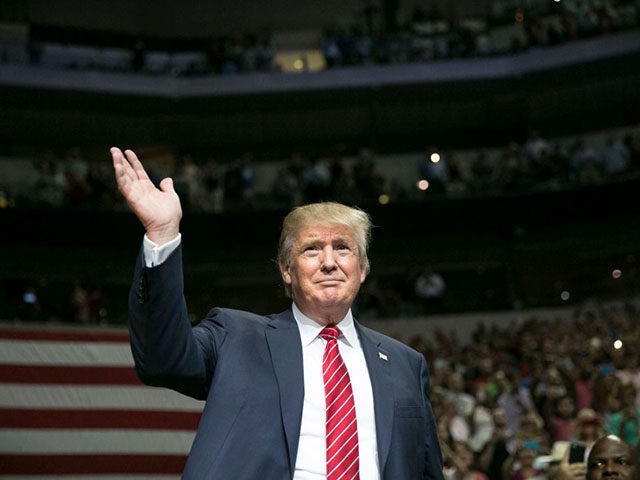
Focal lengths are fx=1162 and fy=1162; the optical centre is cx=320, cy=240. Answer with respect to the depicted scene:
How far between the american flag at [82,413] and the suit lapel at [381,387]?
14.2 feet

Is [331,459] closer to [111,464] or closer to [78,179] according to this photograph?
[111,464]

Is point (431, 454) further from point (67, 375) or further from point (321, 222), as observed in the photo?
point (67, 375)

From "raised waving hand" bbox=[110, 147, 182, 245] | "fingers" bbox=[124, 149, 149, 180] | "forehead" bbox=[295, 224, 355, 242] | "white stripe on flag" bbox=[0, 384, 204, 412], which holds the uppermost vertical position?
"fingers" bbox=[124, 149, 149, 180]

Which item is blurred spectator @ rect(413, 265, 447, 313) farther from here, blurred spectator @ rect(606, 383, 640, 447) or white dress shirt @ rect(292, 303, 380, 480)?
white dress shirt @ rect(292, 303, 380, 480)

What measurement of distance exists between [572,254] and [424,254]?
2.70 meters

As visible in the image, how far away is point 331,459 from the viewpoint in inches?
118

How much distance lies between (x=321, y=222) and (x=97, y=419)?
4.69 meters

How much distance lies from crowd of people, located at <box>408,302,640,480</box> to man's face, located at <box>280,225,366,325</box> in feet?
9.10

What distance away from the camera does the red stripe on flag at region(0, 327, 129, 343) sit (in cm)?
761

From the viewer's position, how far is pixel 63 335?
7766 mm

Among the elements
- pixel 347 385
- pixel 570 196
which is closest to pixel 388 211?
pixel 570 196

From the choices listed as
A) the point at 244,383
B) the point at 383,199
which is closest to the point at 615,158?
the point at 383,199

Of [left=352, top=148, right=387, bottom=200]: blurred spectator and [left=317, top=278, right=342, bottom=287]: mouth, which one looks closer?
[left=317, top=278, right=342, bottom=287]: mouth

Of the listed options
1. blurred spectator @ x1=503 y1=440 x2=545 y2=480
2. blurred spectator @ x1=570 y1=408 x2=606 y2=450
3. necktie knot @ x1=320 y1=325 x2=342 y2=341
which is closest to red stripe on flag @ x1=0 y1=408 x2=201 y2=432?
blurred spectator @ x1=503 y1=440 x2=545 y2=480
